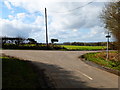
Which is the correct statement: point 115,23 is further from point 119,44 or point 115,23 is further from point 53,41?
point 53,41

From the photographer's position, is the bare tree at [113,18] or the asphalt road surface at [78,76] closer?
the asphalt road surface at [78,76]

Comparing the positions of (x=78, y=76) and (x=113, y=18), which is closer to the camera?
(x=78, y=76)

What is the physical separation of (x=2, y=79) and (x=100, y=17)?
19.2 meters

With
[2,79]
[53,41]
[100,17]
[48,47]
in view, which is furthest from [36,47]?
[2,79]

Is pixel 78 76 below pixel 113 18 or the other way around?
below

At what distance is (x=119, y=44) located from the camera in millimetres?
18438

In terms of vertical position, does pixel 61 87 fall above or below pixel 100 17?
below

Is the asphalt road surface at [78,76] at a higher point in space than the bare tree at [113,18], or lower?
lower

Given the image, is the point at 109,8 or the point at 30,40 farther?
the point at 30,40

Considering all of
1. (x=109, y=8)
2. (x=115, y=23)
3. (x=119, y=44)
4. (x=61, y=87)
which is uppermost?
(x=109, y=8)

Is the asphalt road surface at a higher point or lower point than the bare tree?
lower

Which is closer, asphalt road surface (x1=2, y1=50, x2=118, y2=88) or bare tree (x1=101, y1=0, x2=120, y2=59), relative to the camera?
asphalt road surface (x1=2, y1=50, x2=118, y2=88)

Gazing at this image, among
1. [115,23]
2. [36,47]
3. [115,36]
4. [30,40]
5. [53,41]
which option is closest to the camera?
[115,36]

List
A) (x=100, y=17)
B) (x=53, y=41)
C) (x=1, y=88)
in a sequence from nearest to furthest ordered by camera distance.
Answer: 1. (x=1, y=88)
2. (x=100, y=17)
3. (x=53, y=41)
